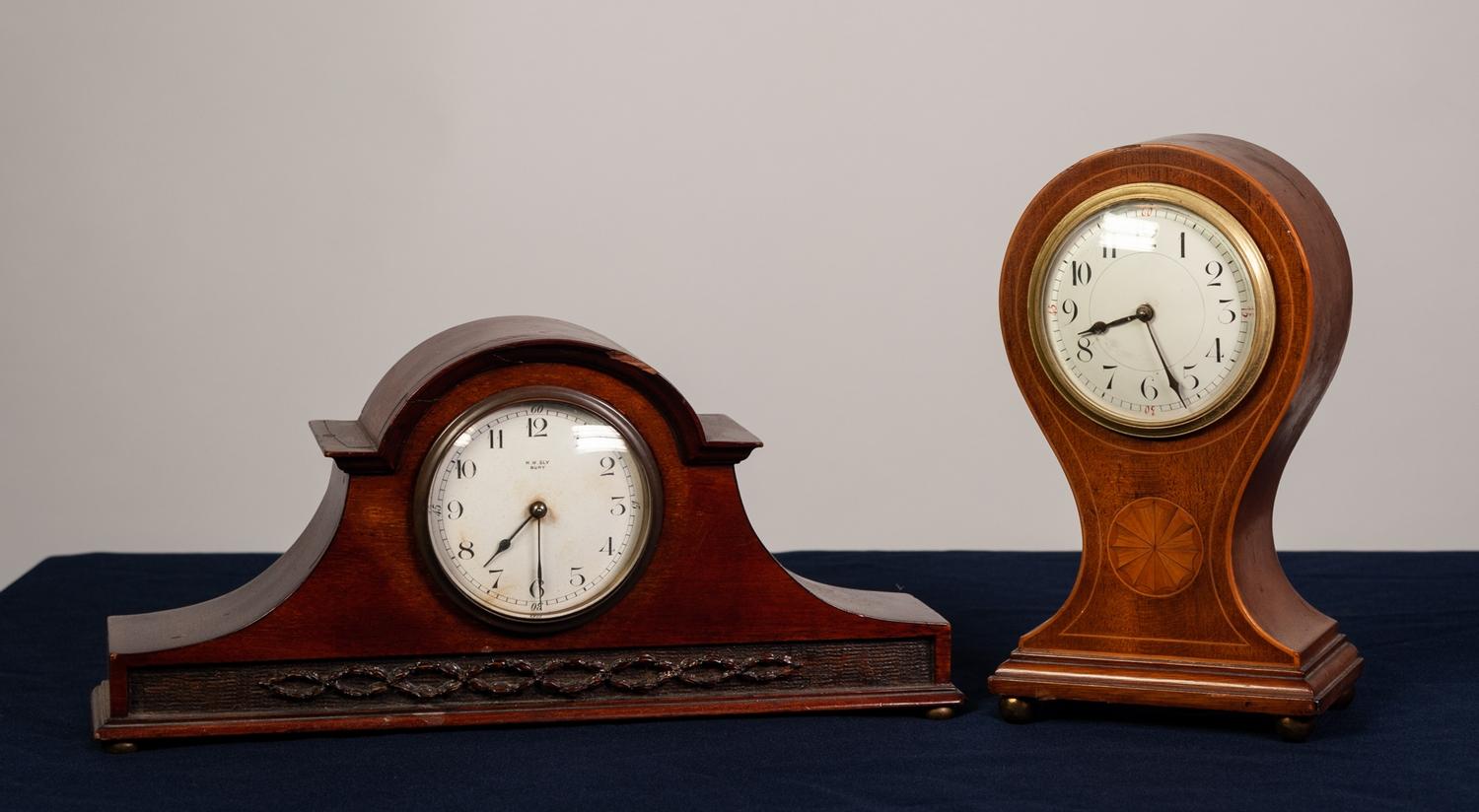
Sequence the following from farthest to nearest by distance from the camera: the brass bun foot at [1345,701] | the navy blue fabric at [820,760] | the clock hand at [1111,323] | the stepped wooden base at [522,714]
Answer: the brass bun foot at [1345,701] → the clock hand at [1111,323] → the stepped wooden base at [522,714] → the navy blue fabric at [820,760]

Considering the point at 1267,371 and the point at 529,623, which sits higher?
the point at 1267,371

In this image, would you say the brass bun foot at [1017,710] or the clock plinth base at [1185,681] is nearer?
the clock plinth base at [1185,681]

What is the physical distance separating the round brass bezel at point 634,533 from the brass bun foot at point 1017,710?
680 mm

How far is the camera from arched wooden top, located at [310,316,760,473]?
3066mm

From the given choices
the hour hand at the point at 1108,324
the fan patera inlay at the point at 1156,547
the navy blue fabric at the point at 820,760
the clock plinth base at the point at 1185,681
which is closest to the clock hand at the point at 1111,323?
the hour hand at the point at 1108,324

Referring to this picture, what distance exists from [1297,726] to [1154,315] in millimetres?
724

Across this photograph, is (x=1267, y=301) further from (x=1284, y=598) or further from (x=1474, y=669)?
(x=1474, y=669)

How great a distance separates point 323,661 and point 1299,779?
1.61 metres

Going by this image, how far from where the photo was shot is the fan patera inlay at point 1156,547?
312 centimetres

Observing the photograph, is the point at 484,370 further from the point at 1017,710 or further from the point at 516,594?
the point at 1017,710

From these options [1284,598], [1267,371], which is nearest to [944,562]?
[1284,598]

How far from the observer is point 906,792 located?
9.14ft

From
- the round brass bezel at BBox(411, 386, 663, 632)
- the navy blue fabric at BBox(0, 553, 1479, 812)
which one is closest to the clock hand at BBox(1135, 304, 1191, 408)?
the navy blue fabric at BBox(0, 553, 1479, 812)

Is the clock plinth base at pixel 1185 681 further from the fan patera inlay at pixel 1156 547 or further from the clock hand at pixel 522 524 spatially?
the clock hand at pixel 522 524
